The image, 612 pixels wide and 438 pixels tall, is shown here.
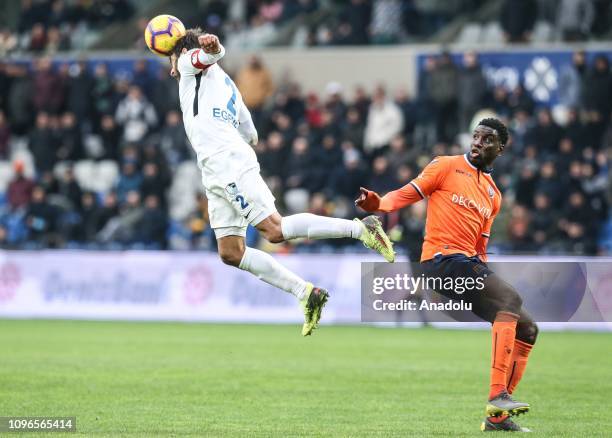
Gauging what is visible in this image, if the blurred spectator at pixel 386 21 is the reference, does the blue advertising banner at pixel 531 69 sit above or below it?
below

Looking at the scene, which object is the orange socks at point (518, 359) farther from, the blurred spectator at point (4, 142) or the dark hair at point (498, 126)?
the blurred spectator at point (4, 142)

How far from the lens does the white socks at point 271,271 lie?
1076 centimetres

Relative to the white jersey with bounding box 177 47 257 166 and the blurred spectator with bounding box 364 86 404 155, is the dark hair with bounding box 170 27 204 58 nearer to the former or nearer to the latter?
the white jersey with bounding box 177 47 257 166

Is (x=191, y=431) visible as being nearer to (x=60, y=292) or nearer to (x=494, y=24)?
(x=60, y=292)

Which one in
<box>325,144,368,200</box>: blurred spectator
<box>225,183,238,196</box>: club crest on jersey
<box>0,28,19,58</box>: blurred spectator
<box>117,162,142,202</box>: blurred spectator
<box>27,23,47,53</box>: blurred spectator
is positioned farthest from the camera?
<box>0,28,19,58</box>: blurred spectator

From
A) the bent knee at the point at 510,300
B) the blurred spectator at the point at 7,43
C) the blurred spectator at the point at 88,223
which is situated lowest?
the blurred spectator at the point at 88,223

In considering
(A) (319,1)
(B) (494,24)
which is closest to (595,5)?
(B) (494,24)

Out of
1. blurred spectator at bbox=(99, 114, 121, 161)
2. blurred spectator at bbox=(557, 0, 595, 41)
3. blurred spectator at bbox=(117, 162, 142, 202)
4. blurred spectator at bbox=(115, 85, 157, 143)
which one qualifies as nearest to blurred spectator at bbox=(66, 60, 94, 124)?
blurred spectator at bbox=(99, 114, 121, 161)

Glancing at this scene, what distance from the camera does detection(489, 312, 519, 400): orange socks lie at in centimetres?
1004

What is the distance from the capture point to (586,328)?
21812mm

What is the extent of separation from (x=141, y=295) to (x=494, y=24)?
403 inches

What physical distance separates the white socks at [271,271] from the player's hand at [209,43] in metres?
1.82

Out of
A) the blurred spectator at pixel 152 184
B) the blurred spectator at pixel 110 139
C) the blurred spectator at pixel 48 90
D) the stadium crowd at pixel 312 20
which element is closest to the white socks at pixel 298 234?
the blurred spectator at pixel 152 184

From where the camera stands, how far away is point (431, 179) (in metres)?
10.3
